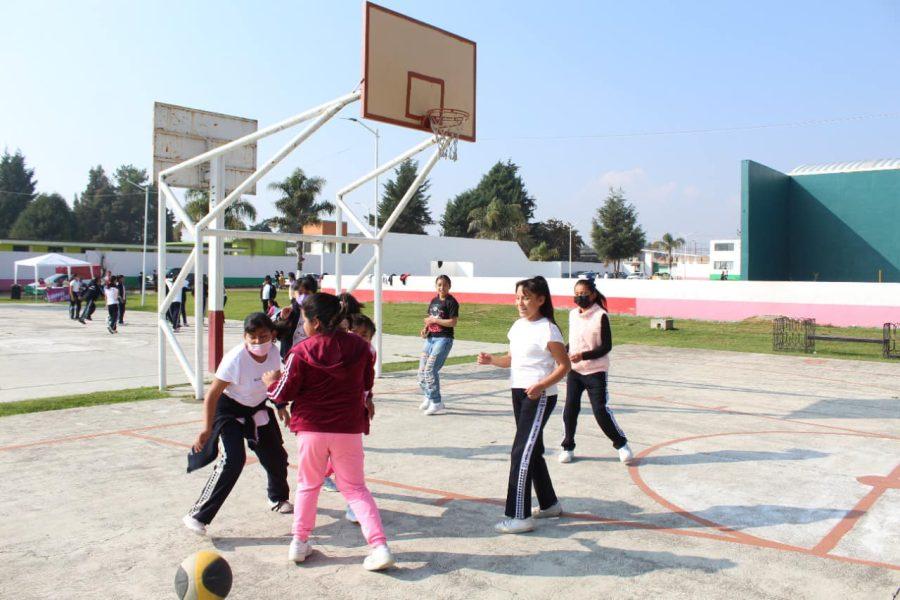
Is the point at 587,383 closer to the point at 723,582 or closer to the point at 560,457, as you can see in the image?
the point at 560,457

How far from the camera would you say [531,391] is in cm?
493

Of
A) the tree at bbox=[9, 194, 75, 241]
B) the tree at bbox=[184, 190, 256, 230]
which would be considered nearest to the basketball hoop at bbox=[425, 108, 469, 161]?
the tree at bbox=[184, 190, 256, 230]

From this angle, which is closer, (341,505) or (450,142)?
(341,505)

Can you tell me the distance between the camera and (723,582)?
13.8ft

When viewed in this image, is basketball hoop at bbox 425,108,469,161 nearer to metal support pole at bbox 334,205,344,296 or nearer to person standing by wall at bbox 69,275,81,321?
metal support pole at bbox 334,205,344,296

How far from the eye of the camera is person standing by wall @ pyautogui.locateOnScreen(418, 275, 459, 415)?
9219 millimetres

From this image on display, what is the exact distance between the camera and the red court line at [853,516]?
480 centimetres

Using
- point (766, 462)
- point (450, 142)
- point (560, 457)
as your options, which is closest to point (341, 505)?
point (560, 457)

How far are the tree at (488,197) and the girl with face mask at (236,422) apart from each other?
8470cm

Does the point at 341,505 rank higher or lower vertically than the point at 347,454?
lower

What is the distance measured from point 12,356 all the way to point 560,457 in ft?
43.8

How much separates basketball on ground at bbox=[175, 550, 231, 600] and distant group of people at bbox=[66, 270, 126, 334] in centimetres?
1875

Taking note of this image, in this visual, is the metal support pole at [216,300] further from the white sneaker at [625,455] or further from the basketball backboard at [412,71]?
the white sneaker at [625,455]

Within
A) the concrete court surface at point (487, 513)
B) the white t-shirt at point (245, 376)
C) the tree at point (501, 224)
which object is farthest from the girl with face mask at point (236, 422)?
the tree at point (501, 224)
